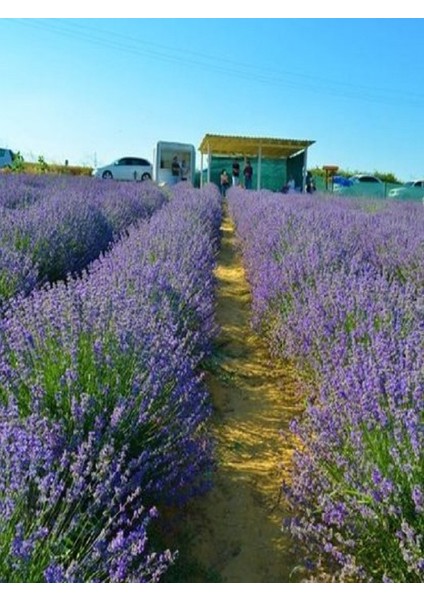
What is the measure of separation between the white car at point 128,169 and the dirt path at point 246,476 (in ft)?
76.3

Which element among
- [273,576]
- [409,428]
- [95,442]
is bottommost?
[273,576]

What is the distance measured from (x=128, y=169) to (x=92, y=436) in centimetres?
2617

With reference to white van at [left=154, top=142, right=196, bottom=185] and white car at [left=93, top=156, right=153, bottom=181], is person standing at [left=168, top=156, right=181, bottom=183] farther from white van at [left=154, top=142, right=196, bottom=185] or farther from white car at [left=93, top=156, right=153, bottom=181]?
white car at [left=93, top=156, right=153, bottom=181]

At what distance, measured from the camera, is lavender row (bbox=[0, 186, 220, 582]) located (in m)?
1.31

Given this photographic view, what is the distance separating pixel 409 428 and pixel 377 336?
72cm

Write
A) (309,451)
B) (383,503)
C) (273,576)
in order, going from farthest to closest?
(309,451) → (273,576) → (383,503)

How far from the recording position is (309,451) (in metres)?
2.01

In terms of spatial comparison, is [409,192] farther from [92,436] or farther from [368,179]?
[92,436]

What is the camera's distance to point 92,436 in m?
1.63

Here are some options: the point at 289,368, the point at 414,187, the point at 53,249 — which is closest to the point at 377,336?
the point at 289,368

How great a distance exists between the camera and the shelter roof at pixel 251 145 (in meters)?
22.3

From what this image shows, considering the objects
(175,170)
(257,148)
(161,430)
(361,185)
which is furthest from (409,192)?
(161,430)

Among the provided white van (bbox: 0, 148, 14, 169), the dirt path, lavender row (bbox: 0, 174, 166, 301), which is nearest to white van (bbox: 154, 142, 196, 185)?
white van (bbox: 0, 148, 14, 169)

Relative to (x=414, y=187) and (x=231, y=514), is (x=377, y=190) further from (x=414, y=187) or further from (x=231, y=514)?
(x=231, y=514)
